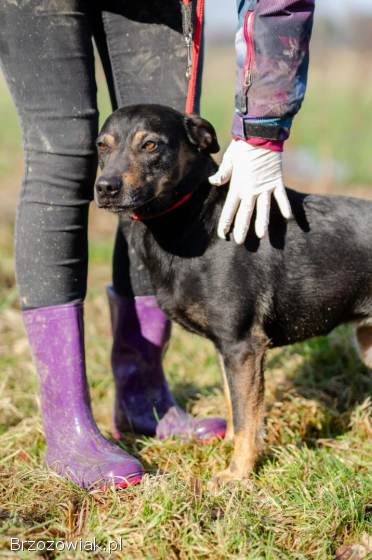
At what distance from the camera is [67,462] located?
279 centimetres

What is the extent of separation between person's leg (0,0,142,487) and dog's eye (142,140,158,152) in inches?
11.7

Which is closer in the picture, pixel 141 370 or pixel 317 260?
pixel 317 260

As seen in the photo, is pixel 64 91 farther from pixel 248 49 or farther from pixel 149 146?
pixel 248 49

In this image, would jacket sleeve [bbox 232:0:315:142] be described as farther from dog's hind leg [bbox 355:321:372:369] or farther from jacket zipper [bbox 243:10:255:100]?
dog's hind leg [bbox 355:321:372:369]

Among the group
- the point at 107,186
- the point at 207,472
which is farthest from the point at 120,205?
the point at 207,472

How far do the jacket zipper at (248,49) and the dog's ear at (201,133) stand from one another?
1.59ft

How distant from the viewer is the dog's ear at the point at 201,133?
315cm

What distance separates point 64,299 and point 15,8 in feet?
3.74

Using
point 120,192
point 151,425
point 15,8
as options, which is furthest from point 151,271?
point 15,8

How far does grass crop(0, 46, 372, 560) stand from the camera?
2.29 m

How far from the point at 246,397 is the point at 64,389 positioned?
78 cm

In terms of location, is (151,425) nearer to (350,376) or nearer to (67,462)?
(67,462)

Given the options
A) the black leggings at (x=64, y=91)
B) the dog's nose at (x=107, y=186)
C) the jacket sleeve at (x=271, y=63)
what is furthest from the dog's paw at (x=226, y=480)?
the jacket sleeve at (x=271, y=63)

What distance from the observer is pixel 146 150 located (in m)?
3.07
